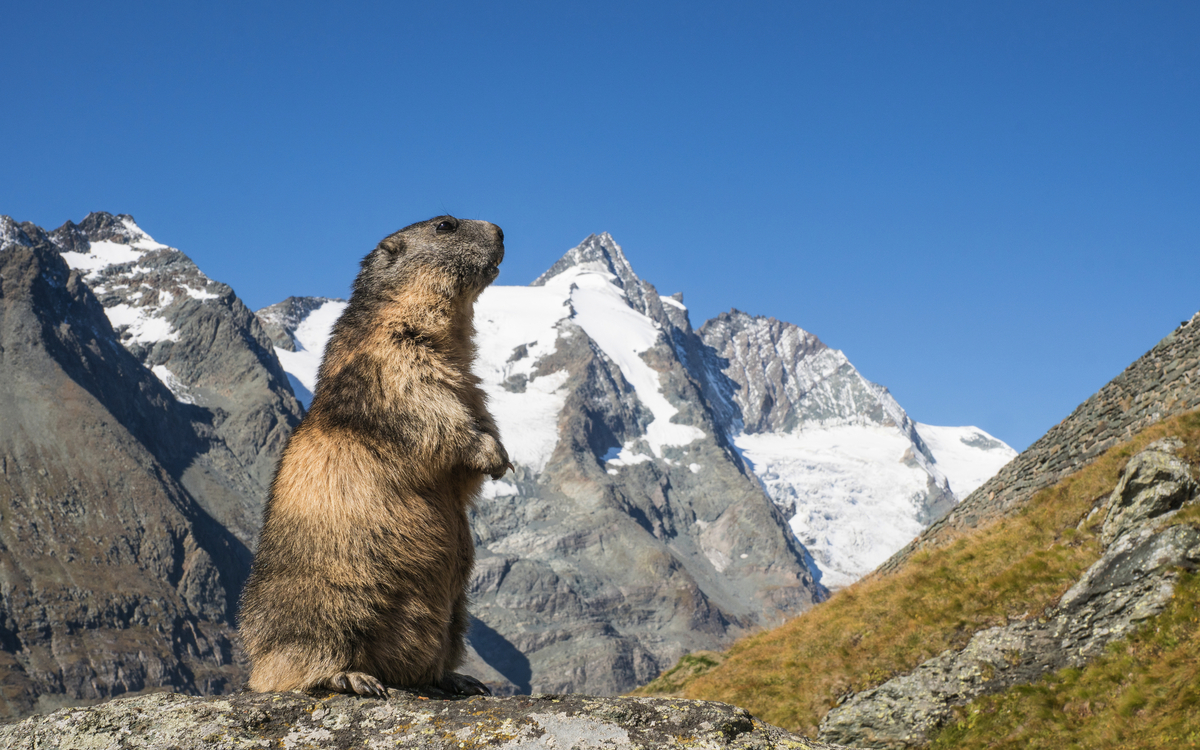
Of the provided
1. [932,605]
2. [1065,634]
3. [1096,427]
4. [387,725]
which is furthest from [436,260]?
[1096,427]

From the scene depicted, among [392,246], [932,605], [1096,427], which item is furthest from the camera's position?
[1096,427]

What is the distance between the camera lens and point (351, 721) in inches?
251

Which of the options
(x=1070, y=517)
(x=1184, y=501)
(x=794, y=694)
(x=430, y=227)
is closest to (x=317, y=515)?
(x=430, y=227)

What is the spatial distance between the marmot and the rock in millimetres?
13842

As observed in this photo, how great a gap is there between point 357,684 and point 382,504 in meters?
1.57

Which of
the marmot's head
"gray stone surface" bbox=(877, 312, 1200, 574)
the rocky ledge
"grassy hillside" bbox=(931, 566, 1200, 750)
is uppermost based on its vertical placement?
"gray stone surface" bbox=(877, 312, 1200, 574)

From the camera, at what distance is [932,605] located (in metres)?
18.2

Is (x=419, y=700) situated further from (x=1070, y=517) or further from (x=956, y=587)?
(x=1070, y=517)

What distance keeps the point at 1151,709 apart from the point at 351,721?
11.4 metres

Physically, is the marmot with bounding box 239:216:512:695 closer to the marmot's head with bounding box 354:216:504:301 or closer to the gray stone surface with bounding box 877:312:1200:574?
the marmot's head with bounding box 354:216:504:301

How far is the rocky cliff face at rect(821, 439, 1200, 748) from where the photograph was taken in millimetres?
14109

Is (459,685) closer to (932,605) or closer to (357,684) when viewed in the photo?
(357,684)

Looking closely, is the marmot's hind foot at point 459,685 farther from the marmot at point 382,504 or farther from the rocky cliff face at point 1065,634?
the rocky cliff face at point 1065,634

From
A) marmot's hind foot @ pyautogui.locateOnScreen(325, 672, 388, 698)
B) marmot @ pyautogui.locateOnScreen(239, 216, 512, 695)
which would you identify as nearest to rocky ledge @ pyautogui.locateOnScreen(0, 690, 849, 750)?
marmot's hind foot @ pyautogui.locateOnScreen(325, 672, 388, 698)
